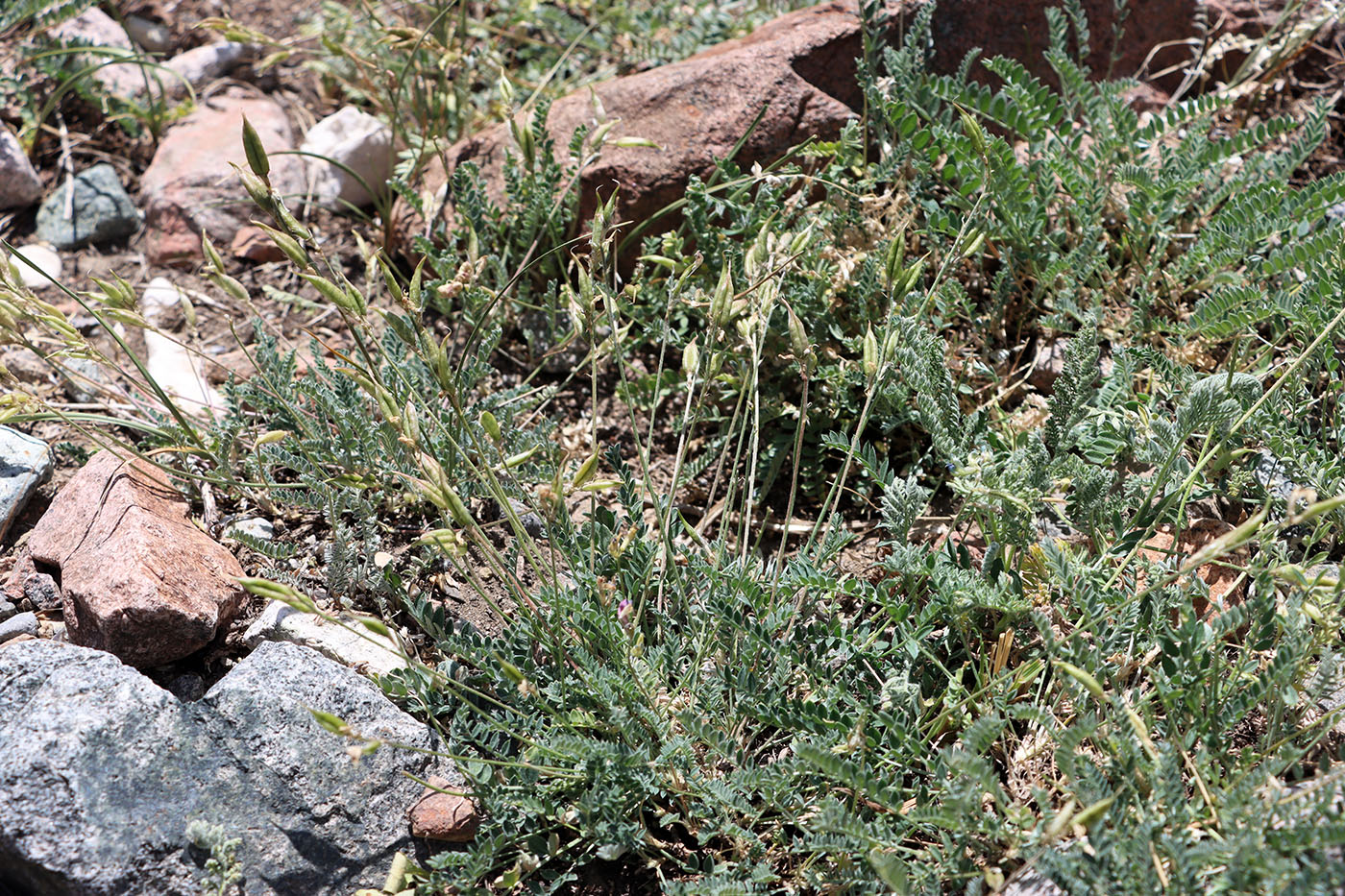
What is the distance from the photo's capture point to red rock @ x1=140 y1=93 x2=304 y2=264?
329 centimetres

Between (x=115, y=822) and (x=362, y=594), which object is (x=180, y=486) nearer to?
(x=362, y=594)

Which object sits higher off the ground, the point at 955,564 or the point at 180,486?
the point at 955,564

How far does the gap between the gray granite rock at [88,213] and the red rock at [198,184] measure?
7 centimetres

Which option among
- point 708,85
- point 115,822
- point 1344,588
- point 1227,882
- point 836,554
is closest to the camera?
point 1227,882

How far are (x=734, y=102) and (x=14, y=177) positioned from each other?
92.5 inches

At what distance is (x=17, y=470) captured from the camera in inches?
97.1

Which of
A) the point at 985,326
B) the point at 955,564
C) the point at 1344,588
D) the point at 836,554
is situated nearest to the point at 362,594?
the point at 836,554

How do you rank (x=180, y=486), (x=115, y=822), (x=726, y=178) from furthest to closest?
(x=726, y=178) < (x=180, y=486) < (x=115, y=822)

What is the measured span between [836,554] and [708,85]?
1499 mm

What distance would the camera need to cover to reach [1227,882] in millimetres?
1504

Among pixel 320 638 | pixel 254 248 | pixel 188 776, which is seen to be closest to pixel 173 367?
pixel 254 248

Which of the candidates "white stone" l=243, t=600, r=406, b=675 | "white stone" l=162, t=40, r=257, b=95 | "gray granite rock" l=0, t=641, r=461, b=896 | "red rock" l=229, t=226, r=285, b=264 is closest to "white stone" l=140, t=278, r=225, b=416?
"red rock" l=229, t=226, r=285, b=264

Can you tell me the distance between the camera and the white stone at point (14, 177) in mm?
3287

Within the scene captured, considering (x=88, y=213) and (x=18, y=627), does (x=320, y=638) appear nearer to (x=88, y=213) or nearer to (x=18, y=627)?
(x=18, y=627)
